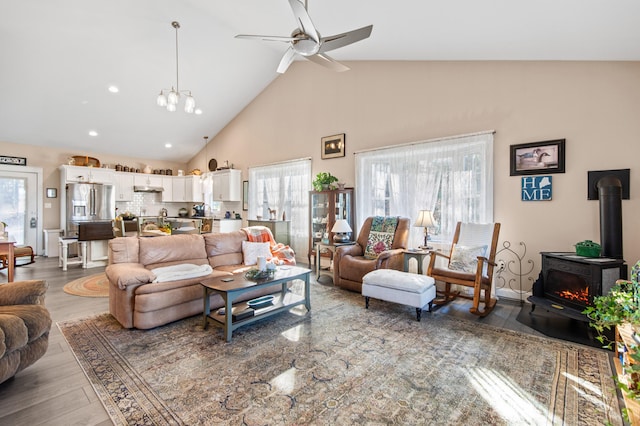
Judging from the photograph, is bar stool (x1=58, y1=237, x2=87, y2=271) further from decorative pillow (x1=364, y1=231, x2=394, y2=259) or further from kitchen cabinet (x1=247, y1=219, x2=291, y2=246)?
decorative pillow (x1=364, y1=231, x2=394, y2=259)

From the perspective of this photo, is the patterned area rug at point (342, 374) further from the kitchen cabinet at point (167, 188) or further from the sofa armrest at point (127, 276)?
the kitchen cabinet at point (167, 188)

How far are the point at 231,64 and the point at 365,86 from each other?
2.80 metres

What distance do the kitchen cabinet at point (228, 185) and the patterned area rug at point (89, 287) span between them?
3315 mm

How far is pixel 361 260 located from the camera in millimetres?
4359

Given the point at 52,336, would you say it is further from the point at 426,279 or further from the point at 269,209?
the point at 269,209

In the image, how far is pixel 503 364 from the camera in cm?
235

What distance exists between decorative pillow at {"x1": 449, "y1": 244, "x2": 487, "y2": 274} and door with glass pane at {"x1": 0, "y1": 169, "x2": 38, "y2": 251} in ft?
29.6

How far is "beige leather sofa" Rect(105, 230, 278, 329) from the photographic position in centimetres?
296

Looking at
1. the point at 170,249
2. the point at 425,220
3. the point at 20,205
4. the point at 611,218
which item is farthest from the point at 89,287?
the point at 611,218

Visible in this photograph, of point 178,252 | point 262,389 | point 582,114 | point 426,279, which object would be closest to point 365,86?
point 582,114

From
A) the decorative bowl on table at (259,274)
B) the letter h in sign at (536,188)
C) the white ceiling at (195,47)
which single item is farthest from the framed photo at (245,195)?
the letter h in sign at (536,188)

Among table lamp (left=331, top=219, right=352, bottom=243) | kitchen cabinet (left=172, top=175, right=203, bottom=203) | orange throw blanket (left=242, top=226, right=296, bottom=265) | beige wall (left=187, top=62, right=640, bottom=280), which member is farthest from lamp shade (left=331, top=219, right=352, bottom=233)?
kitchen cabinet (left=172, top=175, right=203, bottom=203)

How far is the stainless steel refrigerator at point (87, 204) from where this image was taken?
6.94 meters

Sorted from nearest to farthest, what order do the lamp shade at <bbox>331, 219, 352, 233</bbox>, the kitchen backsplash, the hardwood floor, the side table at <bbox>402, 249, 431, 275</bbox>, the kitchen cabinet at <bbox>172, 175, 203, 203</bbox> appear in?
the hardwood floor → the side table at <bbox>402, 249, 431, 275</bbox> → the lamp shade at <bbox>331, 219, 352, 233</bbox> → the kitchen backsplash → the kitchen cabinet at <bbox>172, 175, 203, 203</bbox>
